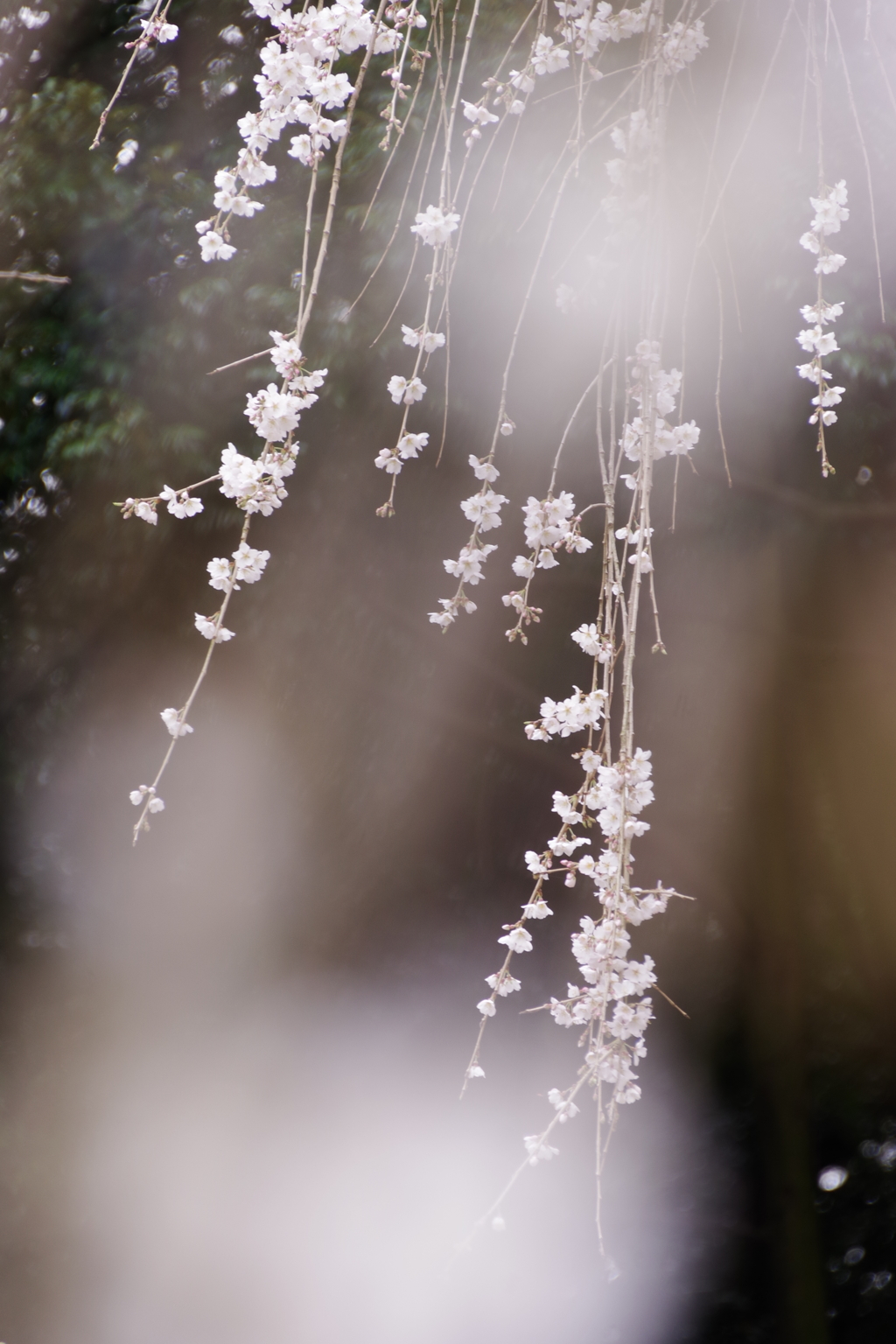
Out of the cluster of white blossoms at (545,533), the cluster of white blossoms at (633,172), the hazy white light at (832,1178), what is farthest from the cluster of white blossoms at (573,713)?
the hazy white light at (832,1178)

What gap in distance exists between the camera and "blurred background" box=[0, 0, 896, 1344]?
4.24 ft

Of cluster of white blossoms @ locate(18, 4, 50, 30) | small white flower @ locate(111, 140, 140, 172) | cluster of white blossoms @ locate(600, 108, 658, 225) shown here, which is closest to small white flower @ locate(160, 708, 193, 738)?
cluster of white blossoms @ locate(600, 108, 658, 225)

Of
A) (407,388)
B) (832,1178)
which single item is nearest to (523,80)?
(407,388)

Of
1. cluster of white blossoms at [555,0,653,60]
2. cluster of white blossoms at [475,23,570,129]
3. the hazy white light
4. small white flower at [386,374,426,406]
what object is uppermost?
cluster of white blossoms at [555,0,653,60]

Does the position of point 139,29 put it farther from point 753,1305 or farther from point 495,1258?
point 753,1305

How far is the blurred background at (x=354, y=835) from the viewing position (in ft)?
4.24

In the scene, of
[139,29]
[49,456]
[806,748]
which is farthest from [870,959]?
[139,29]

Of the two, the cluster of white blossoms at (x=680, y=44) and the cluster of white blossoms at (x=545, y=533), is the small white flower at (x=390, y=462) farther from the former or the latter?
the cluster of white blossoms at (x=680, y=44)

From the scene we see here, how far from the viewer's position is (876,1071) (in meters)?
1.33

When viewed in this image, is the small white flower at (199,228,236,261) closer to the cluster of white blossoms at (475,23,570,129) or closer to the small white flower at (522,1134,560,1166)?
the cluster of white blossoms at (475,23,570,129)

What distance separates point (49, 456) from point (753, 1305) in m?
1.70

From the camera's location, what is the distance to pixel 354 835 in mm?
1385

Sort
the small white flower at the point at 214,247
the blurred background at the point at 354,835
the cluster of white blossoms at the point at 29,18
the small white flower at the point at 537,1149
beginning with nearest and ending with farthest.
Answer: the small white flower at the point at 537,1149
the small white flower at the point at 214,247
the blurred background at the point at 354,835
the cluster of white blossoms at the point at 29,18

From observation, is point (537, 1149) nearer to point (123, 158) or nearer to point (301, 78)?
point (301, 78)
